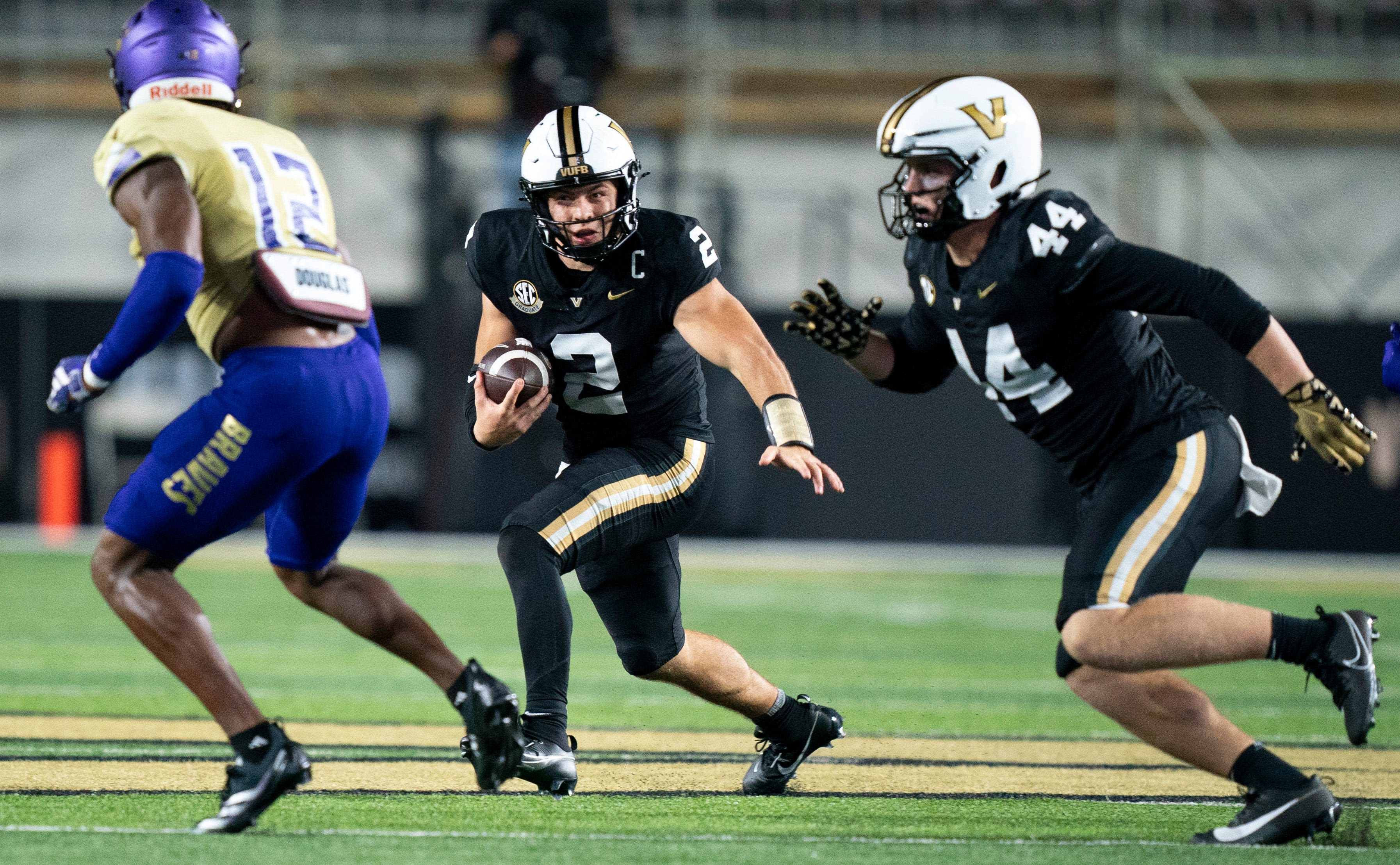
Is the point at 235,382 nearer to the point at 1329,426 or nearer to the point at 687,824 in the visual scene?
the point at 687,824

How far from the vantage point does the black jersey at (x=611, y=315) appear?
4328mm

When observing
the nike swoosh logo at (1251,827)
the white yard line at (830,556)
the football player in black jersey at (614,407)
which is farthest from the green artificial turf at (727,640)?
the nike swoosh logo at (1251,827)

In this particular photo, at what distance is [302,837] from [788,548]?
10.2 metres

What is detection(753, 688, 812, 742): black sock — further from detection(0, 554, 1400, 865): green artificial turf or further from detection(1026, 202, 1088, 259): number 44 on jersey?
detection(1026, 202, 1088, 259): number 44 on jersey

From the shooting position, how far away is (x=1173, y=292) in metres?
3.79

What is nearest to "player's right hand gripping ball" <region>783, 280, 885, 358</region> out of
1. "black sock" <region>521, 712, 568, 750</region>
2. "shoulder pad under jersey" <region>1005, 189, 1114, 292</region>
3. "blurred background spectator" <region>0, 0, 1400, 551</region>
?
"shoulder pad under jersey" <region>1005, 189, 1114, 292</region>

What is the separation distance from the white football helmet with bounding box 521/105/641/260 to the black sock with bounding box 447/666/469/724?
3.71ft

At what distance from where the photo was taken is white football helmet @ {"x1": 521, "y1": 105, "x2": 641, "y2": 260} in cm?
425

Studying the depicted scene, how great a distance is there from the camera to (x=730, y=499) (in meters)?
13.8

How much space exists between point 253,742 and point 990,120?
7.26 feet

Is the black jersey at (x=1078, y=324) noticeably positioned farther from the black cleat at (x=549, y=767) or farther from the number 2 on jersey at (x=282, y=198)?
the number 2 on jersey at (x=282, y=198)

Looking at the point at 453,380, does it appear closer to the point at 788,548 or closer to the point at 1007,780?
the point at 788,548

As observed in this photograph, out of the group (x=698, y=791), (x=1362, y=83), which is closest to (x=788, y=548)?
(x=1362, y=83)

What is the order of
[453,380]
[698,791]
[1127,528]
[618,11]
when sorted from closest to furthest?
[1127,528]
[698,791]
[453,380]
[618,11]
